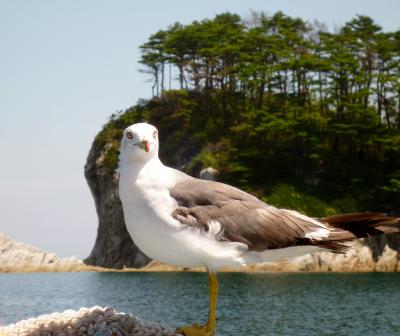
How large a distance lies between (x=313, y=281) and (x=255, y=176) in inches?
741

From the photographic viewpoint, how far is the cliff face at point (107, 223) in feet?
201

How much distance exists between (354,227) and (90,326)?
10.4ft

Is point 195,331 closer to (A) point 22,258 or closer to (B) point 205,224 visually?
(B) point 205,224

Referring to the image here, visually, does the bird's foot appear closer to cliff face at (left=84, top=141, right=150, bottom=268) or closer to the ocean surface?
the ocean surface

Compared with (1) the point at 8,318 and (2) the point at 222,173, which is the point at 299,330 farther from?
(2) the point at 222,173

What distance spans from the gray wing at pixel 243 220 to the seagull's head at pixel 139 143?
48cm

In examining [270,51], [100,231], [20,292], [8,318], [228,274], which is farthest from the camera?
[100,231]

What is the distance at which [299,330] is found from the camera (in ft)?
71.6

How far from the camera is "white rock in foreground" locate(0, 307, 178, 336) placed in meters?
7.85

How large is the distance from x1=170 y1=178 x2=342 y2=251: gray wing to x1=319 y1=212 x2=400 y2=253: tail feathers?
0.11 ft

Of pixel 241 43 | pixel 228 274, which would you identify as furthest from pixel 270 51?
pixel 228 274

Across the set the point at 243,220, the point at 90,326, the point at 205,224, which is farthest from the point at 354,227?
the point at 90,326

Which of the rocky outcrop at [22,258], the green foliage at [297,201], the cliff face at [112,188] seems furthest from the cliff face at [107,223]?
the green foliage at [297,201]

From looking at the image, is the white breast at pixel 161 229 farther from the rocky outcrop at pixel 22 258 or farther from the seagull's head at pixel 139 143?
the rocky outcrop at pixel 22 258
